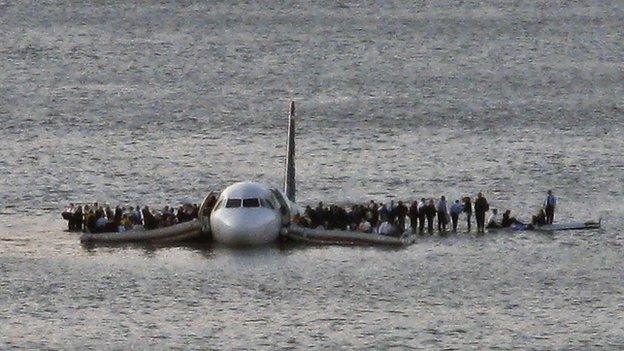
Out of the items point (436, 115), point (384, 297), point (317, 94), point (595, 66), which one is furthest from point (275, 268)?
point (595, 66)

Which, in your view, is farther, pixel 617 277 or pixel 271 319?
pixel 617 277

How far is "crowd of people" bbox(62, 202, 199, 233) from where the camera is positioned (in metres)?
85.6

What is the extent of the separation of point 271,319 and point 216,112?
63.0 meters

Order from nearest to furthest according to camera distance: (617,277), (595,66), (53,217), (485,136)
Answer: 1. (617,277)
2. (53,217)
3. (485,136)
4. (595,66)

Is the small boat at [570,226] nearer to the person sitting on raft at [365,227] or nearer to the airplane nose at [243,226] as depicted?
the person sitting on raft at [365,227]

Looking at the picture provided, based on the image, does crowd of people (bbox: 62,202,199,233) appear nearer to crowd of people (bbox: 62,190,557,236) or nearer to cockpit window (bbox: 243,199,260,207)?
crowd of people (bbox: 62,190,557,236)

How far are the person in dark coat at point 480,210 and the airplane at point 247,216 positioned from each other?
8.27 metres

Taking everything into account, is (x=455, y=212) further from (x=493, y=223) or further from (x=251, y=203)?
(x=251, y=203)

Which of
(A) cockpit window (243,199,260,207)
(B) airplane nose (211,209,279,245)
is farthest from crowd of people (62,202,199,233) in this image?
(A) cockpit window (243,199,260,207)

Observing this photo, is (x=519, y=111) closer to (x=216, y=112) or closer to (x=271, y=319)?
(x=216, y=112)

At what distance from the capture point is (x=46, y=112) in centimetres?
13350

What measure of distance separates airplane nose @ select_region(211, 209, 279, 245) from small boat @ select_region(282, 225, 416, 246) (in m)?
1.30

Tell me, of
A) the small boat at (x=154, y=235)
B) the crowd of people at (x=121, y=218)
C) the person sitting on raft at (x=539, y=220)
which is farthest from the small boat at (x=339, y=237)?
the person sitting on raft at (x=539, y=220)

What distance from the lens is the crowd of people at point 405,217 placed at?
85688 mm
